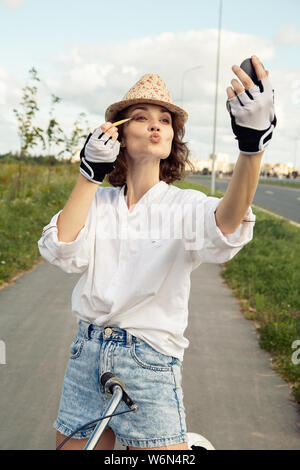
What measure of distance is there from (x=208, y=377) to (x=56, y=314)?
2258mm

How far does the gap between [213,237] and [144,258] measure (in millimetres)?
265

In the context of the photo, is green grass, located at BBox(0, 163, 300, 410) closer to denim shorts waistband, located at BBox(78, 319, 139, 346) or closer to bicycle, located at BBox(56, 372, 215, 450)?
denim shorts waistband, located at BBox(78, 319, 139, 346)

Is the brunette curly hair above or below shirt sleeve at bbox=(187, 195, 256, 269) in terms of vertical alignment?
above

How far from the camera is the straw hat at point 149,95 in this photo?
6.84ft

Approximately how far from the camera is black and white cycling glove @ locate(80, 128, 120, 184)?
176cm

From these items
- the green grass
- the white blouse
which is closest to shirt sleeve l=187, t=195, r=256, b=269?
the white blouse

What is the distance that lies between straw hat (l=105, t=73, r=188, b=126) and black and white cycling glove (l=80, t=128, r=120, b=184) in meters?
0.38

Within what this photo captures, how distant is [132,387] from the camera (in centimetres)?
186

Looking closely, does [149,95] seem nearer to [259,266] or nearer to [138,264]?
[138,264]

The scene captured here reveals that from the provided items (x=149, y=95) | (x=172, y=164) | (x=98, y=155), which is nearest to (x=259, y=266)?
(x=172, y=164)

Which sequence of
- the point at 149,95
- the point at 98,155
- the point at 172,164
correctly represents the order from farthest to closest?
the point at 172,164 < the point at 149,95 < the point at 98,155

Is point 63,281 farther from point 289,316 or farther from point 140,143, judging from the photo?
point 140,143

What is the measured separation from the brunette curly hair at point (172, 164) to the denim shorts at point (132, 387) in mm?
653

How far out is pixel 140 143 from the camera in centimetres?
206
